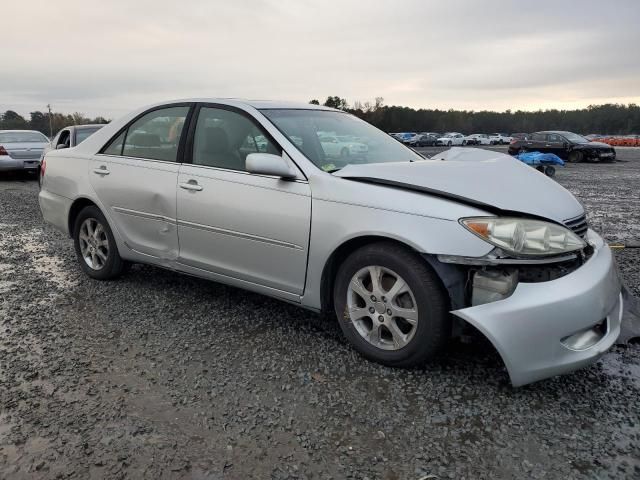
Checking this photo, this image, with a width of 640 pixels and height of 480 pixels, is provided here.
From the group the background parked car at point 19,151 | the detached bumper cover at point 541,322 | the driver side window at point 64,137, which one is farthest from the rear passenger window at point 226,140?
the background parked car at point 19,151

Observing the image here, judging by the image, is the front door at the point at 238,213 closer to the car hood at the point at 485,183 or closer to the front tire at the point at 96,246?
the car hood at the point at 485,183

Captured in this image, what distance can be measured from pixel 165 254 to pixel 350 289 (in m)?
1.66

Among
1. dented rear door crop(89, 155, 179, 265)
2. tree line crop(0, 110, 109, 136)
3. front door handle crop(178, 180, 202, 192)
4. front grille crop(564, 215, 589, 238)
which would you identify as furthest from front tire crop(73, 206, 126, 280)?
tree line crop(0, 110, 109, 136)

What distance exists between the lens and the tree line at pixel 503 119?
8884cm

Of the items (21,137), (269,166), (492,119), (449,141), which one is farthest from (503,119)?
(269,166)

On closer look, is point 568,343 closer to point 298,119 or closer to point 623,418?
point 623,418

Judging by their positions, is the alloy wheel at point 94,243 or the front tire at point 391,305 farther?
the alloy wheel at point 94,243

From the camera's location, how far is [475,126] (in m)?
108

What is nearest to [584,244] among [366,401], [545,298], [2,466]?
[545,298]

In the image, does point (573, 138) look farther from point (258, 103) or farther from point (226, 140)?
point (226, 140)

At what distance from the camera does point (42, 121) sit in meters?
72.1

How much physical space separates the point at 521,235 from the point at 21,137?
14774 millimetres

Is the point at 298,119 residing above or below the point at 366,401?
above

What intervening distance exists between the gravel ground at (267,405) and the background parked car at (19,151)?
1105 cm
